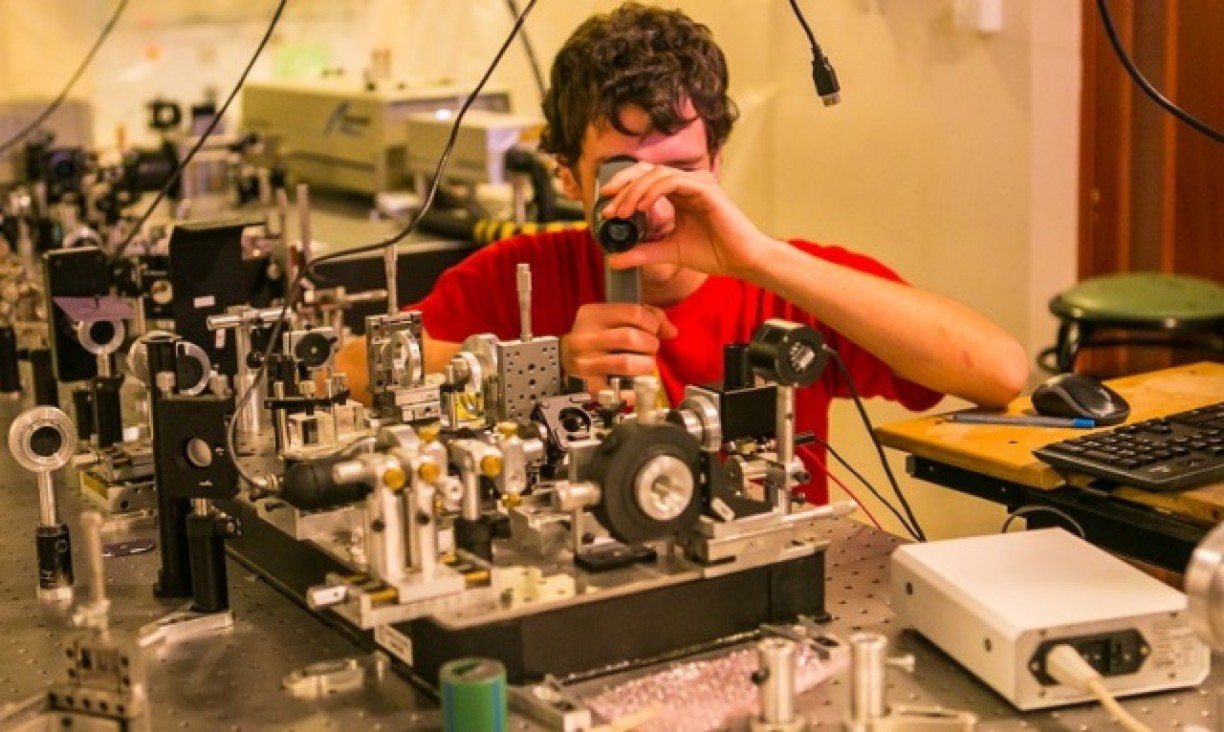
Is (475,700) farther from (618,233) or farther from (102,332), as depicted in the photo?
(102,332)

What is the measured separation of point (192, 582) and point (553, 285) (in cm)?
86

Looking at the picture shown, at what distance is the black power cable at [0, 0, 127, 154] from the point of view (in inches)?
141

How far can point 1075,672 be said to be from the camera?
4.02 feet

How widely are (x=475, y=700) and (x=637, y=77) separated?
1071mm

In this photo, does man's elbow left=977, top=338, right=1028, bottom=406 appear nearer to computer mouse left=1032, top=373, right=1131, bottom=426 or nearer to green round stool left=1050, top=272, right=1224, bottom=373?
computer mouse left=1032, top=373, right=1131, bottom=426

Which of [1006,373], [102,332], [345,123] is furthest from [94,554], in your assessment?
[345,123]

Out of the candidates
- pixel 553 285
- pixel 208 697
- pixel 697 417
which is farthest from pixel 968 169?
pixel 208 697

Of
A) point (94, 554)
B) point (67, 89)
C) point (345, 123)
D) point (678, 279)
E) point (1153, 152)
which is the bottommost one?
point (94, 554)

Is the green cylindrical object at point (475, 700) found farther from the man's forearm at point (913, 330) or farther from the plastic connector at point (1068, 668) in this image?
the man's forearm at point (913, 330)

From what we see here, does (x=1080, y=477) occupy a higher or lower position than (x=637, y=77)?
lower

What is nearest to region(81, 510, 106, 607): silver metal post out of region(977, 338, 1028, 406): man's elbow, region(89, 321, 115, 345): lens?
region(89, 321, 115, 345): lens

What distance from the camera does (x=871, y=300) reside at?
6.35ft

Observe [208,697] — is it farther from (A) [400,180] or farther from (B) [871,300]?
(A) [400,180]

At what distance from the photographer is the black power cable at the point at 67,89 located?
11.7ft
